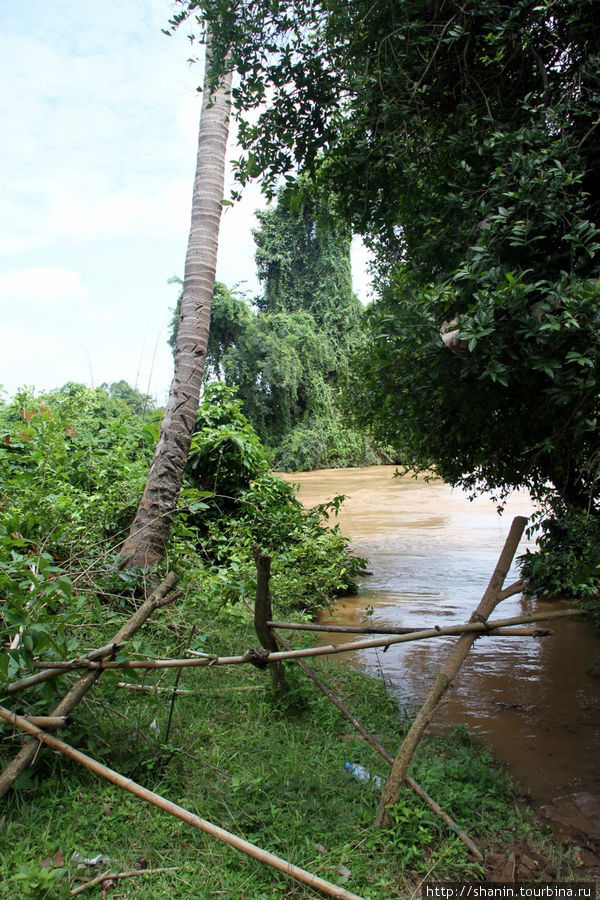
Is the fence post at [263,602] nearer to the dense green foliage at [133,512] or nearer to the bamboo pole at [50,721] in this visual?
the dense green foliage at [133,512]

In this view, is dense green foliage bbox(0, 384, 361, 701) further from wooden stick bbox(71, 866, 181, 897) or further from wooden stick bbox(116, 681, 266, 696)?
wooden stick bbox(71, 866, 181, 897)

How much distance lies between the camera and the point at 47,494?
5.00 m

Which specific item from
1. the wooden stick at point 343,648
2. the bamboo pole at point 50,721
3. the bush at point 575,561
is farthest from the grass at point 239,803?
the bush at point 575,561

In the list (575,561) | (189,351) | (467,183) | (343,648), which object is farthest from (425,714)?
(189,351)

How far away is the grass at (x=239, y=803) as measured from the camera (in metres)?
2.21

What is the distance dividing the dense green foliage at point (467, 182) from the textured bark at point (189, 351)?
3.58 feet

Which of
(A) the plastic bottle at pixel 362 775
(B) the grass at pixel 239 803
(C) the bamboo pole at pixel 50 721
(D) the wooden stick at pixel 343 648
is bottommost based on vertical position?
(A) the plastic bottle at pixel 362 775

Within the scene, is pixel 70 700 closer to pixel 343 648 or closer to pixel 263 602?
pixel 263 602

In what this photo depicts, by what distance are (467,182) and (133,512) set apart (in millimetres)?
3931

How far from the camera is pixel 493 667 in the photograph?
496cm

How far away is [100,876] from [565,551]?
342 cm

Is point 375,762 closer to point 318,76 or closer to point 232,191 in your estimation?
point 232,191

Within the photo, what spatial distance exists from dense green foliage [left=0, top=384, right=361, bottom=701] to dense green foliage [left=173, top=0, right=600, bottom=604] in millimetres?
1901

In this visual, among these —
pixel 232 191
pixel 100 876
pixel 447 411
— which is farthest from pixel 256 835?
pixel 232 191
